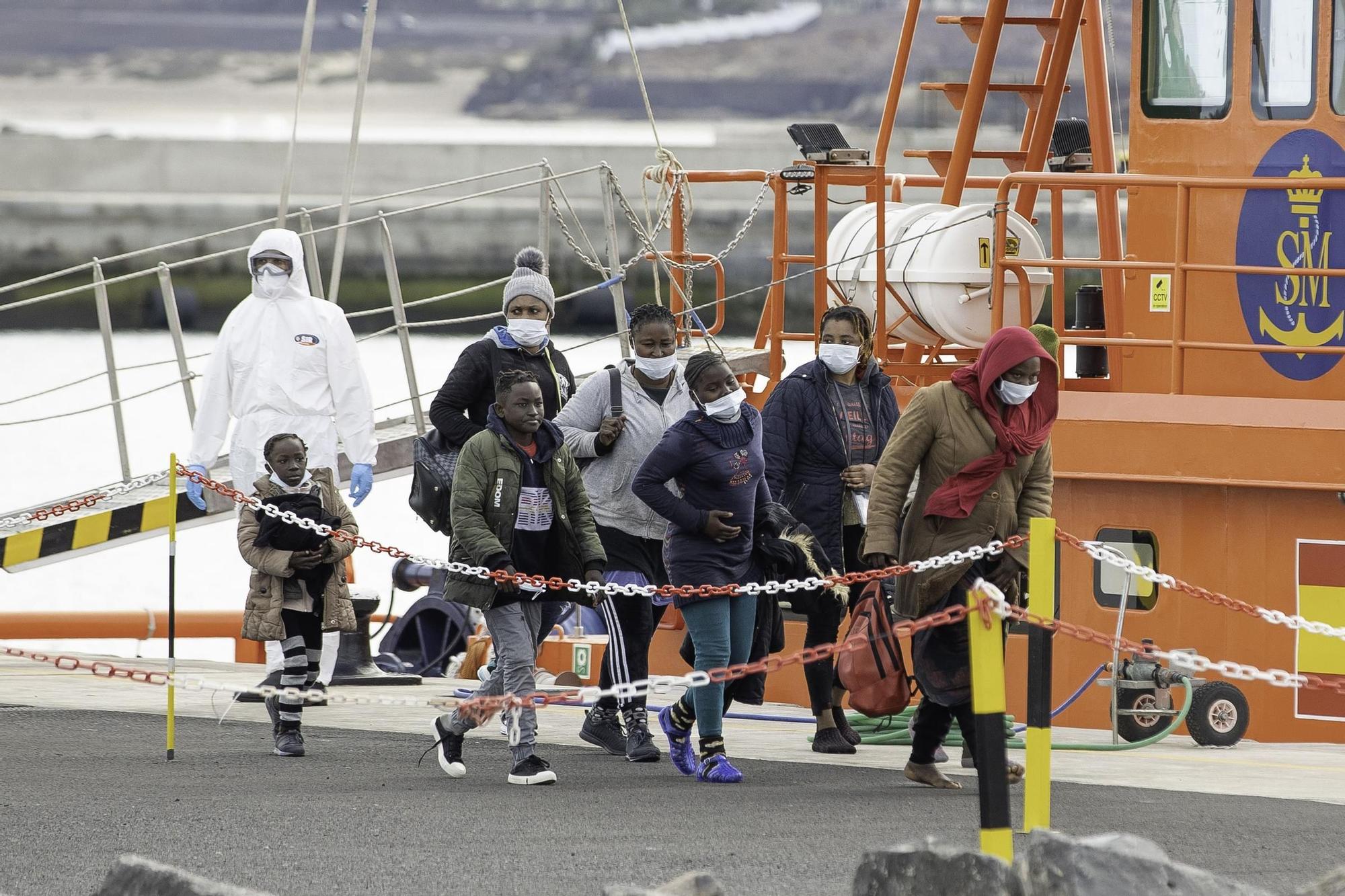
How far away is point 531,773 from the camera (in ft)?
24.3

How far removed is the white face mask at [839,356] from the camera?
27.0ft

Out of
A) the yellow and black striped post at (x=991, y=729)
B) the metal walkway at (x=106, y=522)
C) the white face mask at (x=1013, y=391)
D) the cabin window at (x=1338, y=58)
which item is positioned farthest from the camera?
the metal walkway at (x=106, y=522)

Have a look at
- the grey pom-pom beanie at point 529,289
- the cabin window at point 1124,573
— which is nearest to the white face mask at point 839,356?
the grey pom-pom beanie at point 529,289

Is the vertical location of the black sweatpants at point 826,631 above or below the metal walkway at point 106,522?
below

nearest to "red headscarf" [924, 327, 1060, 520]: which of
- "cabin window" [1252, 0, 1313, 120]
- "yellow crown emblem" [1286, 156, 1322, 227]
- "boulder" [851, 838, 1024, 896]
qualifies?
"boulder" [851, 838, 1024, 896]

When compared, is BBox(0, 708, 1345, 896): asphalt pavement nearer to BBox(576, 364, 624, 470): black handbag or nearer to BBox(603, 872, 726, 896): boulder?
BBox(603, 872, 726, 896): boulder

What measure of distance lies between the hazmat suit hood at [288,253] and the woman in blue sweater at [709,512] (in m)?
1.86

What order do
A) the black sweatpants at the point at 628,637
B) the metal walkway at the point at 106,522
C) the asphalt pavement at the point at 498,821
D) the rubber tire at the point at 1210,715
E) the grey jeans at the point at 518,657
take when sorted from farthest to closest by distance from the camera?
1. the metal walkway at the point at 106,522
2. the rubber tire at the point at 1210,715
3. the black sweatpants at the point at 628,637
4. the grey jeans at the point at 518,657
5. the asphalt pavement at the point at 498,821

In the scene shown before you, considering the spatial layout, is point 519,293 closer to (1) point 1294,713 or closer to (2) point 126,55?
(1) point 1294,713

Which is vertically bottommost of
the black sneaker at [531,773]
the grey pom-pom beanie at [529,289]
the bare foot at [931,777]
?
the bare foot at [931,777]

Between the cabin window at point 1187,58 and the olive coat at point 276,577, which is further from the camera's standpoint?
the cabin window at point 1187,58

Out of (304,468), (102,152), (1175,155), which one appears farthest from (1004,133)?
(304,468)

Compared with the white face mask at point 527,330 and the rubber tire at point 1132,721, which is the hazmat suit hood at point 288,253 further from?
the rubber tire at point 1132,721

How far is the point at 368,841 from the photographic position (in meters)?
6.28
